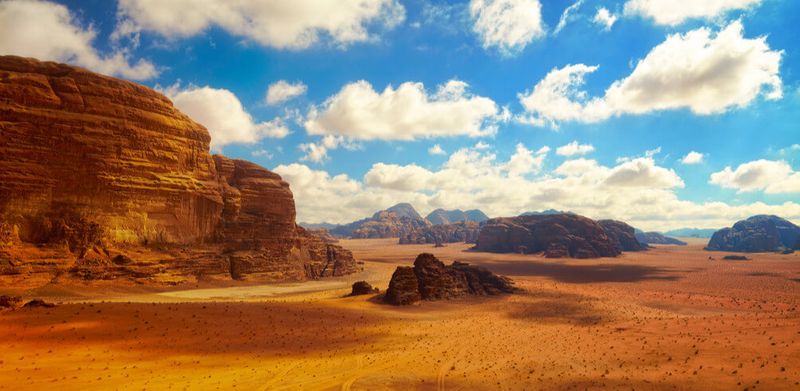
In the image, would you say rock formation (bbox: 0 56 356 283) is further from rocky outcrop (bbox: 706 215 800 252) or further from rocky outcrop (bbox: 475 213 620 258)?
rocky outcrop (bbox: 706 215 800 252)

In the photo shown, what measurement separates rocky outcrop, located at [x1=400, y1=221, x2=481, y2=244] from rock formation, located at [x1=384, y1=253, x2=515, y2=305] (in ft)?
396

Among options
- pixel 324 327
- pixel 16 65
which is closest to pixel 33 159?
pixel 16 65

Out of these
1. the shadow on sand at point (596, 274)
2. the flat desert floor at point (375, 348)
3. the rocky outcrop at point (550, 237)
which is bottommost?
the shadow on sand at point (596, 274)

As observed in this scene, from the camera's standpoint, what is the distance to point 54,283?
1083 inches

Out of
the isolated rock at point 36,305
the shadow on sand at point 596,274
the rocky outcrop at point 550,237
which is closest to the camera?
the isolated rock at point 36,305

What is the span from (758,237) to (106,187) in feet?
527

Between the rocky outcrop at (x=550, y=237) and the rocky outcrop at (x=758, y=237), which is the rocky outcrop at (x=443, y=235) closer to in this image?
the rocky outcrop at (x=550, y=237)

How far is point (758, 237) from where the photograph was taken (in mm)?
117750

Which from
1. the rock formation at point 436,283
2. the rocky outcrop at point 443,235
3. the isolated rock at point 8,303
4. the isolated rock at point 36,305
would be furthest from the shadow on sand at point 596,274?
the rocky outcrop at point 443,235

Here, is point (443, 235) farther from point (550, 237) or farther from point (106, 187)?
point (106, 187)

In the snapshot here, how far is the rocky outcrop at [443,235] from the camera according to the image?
531 ft

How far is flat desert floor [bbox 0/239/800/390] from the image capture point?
40.0 ft

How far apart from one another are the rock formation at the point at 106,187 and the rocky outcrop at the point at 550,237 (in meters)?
77.9

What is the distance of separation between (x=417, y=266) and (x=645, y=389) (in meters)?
23.2
